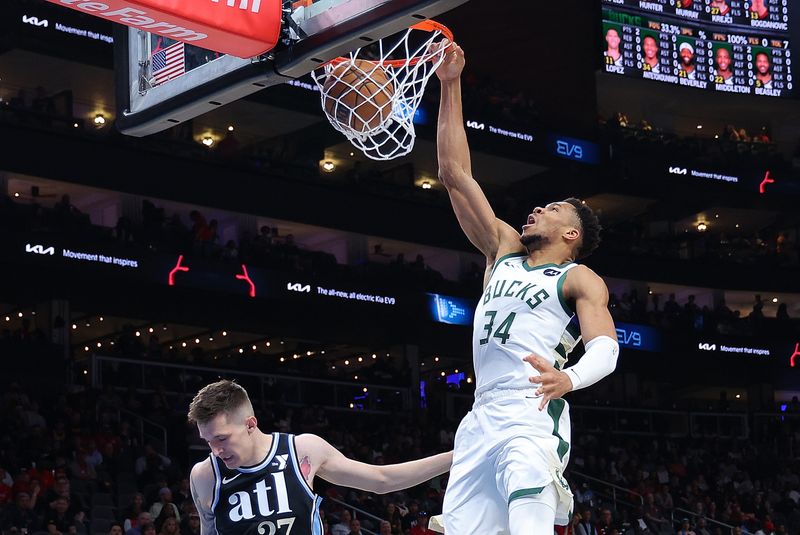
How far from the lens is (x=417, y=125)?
2923cm

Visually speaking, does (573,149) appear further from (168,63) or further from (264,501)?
(264,501)

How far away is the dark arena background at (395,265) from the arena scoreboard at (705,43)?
8 centimetres

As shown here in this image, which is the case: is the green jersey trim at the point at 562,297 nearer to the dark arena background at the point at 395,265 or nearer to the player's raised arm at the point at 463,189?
the player's raised arm at the point at 463,189

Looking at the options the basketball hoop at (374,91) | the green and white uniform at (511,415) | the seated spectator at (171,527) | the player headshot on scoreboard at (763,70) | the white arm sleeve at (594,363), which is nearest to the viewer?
the white arm sleeve at (594,363)

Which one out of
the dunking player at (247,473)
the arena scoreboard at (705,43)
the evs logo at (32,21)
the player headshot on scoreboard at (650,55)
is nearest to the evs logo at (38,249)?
the evs logo at (32,21)

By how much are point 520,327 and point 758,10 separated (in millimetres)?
28568

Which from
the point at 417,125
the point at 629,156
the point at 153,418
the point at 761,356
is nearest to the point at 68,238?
the point at 153,418

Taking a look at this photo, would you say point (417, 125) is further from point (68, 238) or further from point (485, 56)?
point (68, 238)

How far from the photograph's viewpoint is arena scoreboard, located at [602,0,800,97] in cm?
3055

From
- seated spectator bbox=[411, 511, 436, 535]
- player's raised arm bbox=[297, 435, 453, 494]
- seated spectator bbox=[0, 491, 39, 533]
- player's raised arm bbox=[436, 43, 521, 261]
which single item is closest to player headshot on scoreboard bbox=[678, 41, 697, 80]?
seated spectator bbox=[411, 511, 436, 535]

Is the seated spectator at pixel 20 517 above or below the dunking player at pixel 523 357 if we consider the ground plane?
below

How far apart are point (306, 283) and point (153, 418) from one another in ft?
23.1

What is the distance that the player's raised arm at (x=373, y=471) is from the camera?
559 centimetres

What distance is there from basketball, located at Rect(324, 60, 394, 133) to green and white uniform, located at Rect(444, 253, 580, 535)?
143cm
